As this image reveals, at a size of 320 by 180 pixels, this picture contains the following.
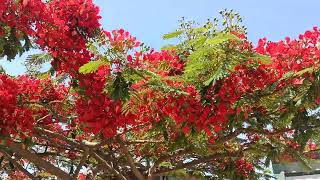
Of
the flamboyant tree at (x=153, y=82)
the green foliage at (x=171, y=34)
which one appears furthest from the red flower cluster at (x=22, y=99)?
the green foliage at (x=171, y=34)

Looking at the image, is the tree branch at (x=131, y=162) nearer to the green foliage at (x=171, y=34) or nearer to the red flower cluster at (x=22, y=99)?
the red flower cluster at (x=22, y=99)

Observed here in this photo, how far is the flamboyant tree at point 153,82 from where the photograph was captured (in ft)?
18.5

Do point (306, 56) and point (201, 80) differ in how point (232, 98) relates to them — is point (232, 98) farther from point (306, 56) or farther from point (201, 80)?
point (306, 56)

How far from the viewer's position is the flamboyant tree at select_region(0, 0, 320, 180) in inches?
222

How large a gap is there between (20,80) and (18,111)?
740mm

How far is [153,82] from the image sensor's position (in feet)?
18.6

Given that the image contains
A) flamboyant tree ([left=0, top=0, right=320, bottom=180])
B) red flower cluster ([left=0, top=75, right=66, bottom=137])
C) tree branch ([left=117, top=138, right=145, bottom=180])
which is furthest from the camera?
tree branch ([left=117, top=138, right=145, bottom=180])

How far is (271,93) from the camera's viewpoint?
20.0 ft

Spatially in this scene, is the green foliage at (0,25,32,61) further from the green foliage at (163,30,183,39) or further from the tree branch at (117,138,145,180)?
the tree branch at (117,138,145,180)

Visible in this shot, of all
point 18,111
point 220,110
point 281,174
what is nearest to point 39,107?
point 18,111

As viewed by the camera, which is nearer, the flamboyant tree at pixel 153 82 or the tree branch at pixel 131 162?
the flamboyant tree at pixel 153 82

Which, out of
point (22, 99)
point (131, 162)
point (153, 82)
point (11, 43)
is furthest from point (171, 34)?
point (131, 162)

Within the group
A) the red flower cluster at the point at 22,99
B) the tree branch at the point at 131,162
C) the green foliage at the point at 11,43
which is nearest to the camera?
the green foliage at the point at 11,43

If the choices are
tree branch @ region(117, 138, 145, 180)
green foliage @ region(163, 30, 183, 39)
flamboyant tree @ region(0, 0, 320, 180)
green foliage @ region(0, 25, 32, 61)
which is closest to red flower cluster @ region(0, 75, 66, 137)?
flamboyant tree @ region(0, 0, 320, 180)
